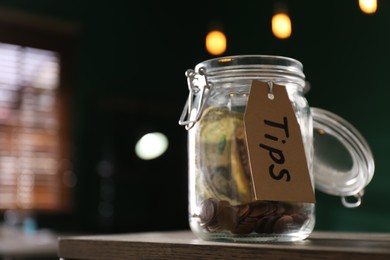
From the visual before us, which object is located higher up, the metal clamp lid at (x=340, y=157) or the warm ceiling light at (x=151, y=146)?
the warm ceiling light at (x=151, y=146)

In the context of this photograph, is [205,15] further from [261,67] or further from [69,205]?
[261,67]

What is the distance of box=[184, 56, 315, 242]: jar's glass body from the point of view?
24.8 inches

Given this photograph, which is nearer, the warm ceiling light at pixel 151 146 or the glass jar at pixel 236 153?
the glass jar at pixel 236 153

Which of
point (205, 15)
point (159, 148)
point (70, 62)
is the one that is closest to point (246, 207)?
point (159, 148)

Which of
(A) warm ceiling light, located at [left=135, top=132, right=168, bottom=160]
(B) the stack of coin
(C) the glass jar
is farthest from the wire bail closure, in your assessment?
(A) warm ceiling light, located at [left=135, top=132, right=168, bottom=160]

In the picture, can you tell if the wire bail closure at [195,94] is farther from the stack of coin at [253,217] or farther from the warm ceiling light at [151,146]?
the warm ceiling light at [151,146]

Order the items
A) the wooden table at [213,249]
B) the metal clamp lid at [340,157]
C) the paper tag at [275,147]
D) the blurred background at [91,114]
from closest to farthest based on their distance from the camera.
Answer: the wooden table at [213,249], the paper tag at [275,147], the metal clamp lid at [340,157], the blurred background at [91,114]

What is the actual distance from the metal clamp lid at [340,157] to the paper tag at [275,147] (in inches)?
4.2

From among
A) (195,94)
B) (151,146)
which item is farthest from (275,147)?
(151,146)

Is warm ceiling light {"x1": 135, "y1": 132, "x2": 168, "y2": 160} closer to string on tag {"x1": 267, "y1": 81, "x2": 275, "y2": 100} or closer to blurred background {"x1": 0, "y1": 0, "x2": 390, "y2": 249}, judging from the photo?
blurred background {"x1": 0, "y1": 0, "x2": 390, "y2": 249}

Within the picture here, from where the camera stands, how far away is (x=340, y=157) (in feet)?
2.63

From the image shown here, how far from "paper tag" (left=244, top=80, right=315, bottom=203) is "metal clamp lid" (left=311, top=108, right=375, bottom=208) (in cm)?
11

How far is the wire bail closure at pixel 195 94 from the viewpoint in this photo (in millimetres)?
700

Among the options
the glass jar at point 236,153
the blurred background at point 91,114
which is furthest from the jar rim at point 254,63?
the blurred background at point 91,114
